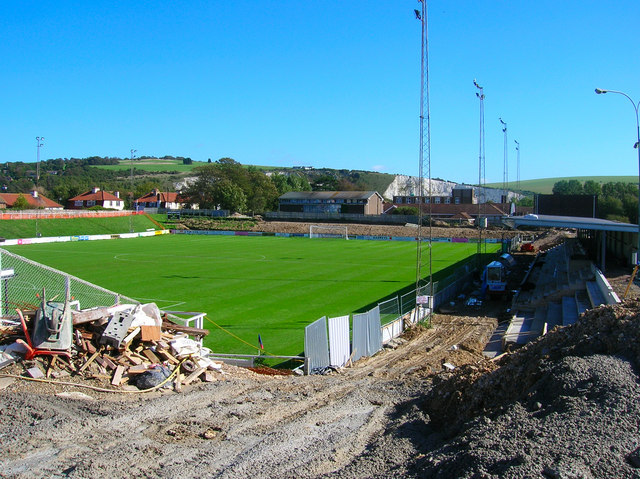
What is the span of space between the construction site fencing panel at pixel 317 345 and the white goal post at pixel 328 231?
220 feet

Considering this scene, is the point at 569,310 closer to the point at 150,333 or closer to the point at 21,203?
the point at 150,333

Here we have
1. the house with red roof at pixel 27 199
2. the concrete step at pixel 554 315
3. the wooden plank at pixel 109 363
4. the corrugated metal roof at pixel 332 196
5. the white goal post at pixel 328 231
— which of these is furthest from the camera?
the corrugated metal roof at pixel 332 196

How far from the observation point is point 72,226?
253 feet

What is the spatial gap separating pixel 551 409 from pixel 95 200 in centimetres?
13547

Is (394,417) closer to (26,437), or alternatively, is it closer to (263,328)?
(26,437)

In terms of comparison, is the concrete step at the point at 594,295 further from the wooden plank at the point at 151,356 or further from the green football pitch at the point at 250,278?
the wooden plank at the point at 151,356

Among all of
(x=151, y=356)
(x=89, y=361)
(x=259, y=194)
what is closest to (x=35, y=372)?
(x=89, y=361)

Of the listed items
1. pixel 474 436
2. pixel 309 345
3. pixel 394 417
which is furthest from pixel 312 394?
pixel 474 436

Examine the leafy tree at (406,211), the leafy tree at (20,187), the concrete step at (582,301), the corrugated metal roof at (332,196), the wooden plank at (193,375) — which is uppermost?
the leafy tree at (20,187)

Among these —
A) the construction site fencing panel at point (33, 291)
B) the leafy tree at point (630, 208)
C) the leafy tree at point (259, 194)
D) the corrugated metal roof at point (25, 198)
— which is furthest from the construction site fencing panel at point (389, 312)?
the corrugated metal roof at point (25, 198)

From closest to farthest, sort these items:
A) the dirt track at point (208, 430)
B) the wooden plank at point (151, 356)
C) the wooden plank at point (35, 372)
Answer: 1. the dirt track at point (208, 430)
2. the wooden plank at point (35, 372)
3. the wooden plank at point (151, 356)

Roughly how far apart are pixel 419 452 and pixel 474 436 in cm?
109

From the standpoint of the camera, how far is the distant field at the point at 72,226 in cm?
6850

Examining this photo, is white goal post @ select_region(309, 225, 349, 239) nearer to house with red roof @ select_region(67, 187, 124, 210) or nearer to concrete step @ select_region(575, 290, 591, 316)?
concrete step @ select_region(575, 290, 591, 316)
